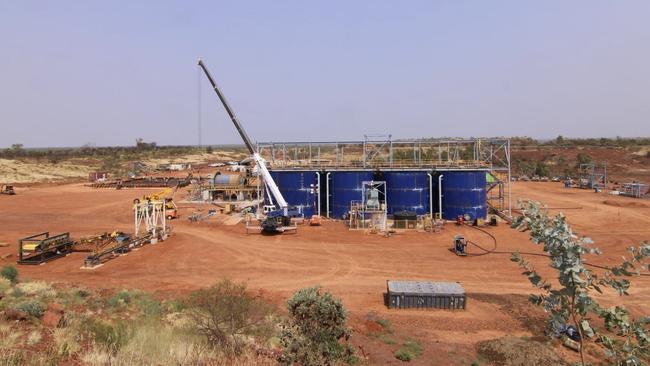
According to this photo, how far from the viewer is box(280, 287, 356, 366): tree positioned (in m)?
9.78

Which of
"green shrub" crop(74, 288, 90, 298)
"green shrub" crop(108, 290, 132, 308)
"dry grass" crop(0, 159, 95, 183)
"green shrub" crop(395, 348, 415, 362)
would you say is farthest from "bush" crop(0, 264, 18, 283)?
"dry grass" crop(0, 159, 95, 183)

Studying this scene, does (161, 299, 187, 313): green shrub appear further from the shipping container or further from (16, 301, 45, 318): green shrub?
the shipping container

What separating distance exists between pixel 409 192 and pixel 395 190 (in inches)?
→ 45.1

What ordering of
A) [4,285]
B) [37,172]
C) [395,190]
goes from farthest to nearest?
[37,172] < [395,190] < [4,285]

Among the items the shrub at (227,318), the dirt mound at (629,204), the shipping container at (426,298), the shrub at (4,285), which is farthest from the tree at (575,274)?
the dirt mound at (629,204)

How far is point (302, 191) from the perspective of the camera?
37.4m

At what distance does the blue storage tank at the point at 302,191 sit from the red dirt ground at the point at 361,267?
156 inches

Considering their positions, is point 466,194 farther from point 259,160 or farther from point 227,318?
point 227,318

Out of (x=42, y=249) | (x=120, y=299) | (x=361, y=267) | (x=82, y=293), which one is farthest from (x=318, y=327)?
(x=42, y=249)

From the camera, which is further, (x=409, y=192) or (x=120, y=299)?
(x=409, y=192)

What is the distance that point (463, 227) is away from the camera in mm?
32531

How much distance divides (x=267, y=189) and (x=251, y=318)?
24.6 meters

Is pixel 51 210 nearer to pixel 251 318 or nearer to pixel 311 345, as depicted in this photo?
pixel 251 318

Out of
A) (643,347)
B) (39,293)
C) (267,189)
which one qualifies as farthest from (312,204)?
(643,347)
